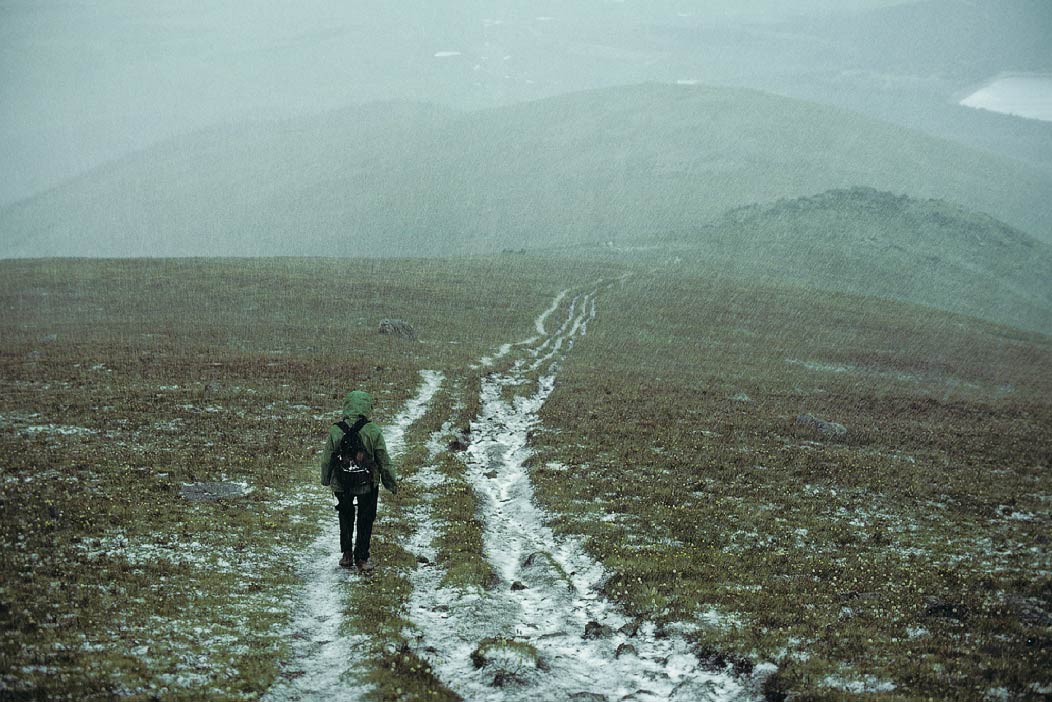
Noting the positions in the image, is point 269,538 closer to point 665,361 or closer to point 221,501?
point 221,501

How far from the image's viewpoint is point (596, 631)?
13.1 meters

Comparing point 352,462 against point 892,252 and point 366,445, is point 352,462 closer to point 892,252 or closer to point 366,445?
point 366,445

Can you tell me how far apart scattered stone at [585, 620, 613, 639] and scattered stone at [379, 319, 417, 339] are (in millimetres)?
45949

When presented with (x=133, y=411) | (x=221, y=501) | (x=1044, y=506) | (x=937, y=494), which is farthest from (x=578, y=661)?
(x=133, y=411)

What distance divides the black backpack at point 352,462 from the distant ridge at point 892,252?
116m

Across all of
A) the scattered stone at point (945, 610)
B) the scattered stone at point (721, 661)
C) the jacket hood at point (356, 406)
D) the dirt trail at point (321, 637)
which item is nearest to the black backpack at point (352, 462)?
the jacket hood at point (356, 406)

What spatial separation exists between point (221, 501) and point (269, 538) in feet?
10.5

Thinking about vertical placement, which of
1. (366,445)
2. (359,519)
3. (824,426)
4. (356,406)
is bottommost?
(824,426)

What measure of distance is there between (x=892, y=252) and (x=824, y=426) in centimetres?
13397

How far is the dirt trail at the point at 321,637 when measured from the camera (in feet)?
34.6

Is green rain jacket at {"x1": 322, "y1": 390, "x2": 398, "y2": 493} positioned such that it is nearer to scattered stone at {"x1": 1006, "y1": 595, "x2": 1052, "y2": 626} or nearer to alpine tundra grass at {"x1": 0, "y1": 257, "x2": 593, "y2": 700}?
alpine tundra grass at {"x1": 0, "y1": 257, "x2": 593, "y2": 700}

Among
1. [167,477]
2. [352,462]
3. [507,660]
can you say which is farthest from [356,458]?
[167,477]

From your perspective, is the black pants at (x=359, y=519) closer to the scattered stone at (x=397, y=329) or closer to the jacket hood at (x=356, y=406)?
the jacket hood at (x=356, y=406)

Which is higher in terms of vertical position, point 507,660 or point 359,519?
point 359,519
